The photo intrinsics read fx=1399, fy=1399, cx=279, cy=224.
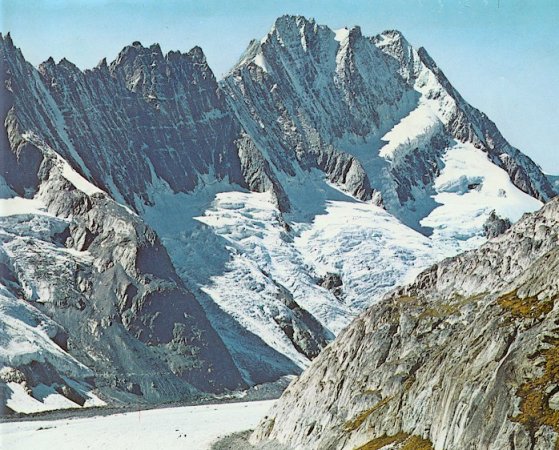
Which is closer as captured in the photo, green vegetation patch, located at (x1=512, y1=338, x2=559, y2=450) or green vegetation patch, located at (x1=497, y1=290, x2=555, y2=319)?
green vegetation patch, located at (x1=512, y1=338, x2=559, y2=450)

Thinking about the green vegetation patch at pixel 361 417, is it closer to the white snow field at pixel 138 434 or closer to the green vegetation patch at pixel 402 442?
the green vegetation patch at pixel 402 442

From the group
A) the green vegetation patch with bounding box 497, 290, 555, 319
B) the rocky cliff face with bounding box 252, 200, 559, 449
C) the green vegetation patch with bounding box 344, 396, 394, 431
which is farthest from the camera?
the green vegetation patch with bounding box 344, 396, 394, 431

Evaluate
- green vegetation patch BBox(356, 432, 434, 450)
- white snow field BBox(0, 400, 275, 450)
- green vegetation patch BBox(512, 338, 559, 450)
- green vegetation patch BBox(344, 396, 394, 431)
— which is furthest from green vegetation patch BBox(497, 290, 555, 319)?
white snow field BBox(0, 400, 275, 450)

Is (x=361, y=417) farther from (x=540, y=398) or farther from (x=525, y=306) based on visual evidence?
(x=540, y=398)

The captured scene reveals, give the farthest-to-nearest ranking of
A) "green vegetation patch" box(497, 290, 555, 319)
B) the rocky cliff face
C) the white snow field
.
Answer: the white snow field < "green vegetation patch" box(497, 290, 555, 319) < the rocky cliff face

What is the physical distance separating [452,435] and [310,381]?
181 ft

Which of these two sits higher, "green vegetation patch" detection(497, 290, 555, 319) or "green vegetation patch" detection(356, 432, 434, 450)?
"green vegetation patch" detection(497, 290, 555, 319)

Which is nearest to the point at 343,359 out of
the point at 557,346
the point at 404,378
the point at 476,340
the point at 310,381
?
the point at 310,381

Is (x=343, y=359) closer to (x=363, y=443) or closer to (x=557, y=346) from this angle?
(x=363, y=443)

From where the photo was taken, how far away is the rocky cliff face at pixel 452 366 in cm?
9162

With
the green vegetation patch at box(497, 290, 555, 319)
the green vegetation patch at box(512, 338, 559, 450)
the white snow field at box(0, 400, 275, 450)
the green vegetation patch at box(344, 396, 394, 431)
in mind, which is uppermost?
the white snow field at box(0, 400, 275, 450)

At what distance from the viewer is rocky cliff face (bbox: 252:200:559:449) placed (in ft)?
301

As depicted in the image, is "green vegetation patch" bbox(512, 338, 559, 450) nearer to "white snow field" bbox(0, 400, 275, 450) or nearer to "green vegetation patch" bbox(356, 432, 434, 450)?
"green vegetation patch" bbox(356, 432, 434, 450)

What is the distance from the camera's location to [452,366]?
10619 cm
